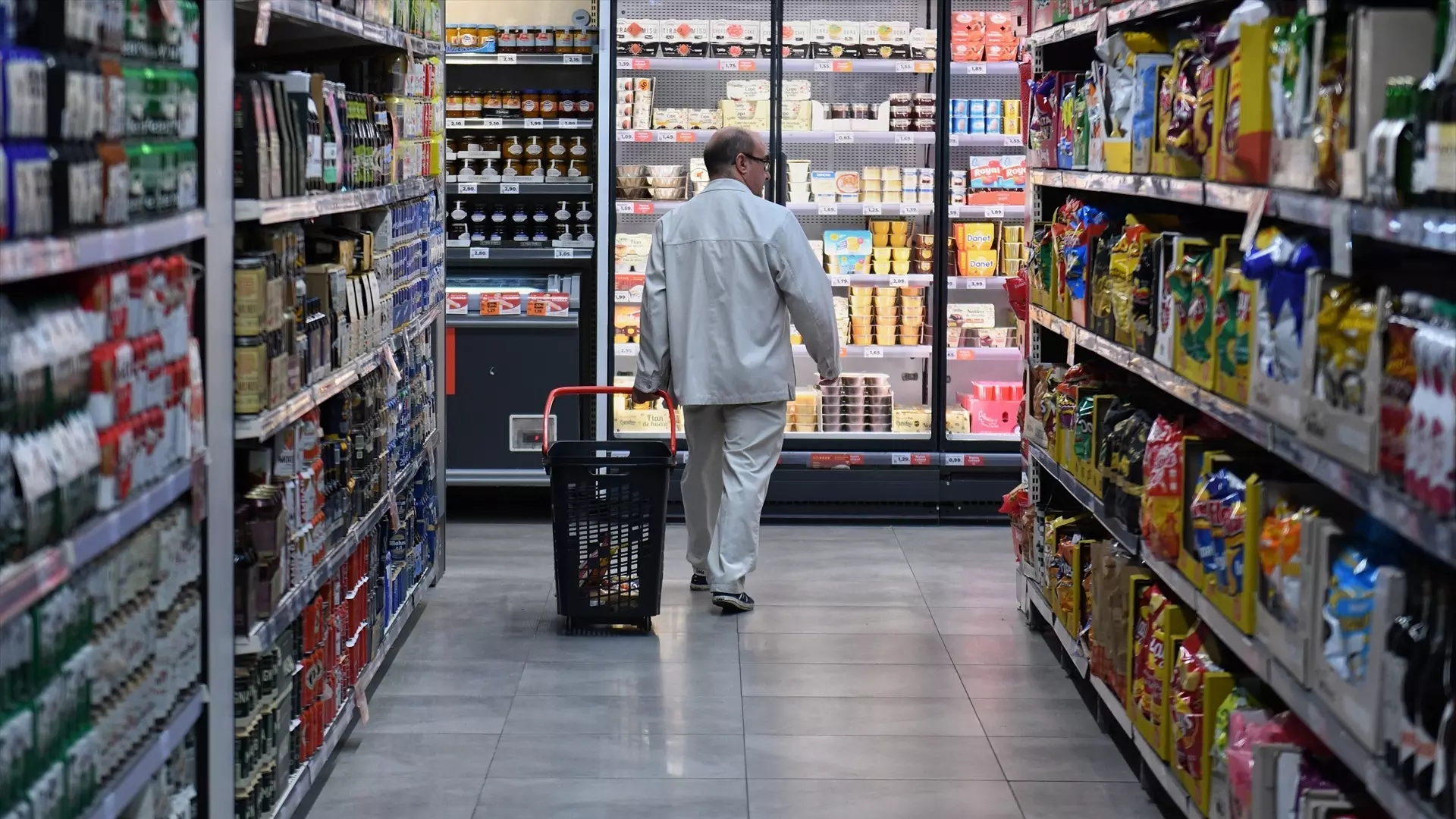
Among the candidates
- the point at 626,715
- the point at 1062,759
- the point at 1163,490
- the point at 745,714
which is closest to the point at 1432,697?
the point at 1163,490

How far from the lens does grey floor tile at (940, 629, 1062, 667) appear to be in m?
5.73

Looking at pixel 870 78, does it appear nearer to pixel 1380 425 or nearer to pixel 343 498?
pixel 343 498

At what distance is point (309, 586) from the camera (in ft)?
13.3

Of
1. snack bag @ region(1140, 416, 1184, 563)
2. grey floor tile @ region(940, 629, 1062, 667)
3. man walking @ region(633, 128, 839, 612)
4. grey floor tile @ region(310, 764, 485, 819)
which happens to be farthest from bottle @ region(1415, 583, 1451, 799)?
man walking @ region(633, 128, 839, 612)

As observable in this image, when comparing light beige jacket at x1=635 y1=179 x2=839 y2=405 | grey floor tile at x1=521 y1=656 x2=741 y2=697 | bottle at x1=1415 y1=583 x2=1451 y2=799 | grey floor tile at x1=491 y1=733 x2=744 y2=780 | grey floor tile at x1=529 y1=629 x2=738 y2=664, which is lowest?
grey floor tile at x1=491 y1=733 x2=744 y2=780

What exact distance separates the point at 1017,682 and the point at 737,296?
5.76ft

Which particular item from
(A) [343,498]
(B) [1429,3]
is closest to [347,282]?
(A) [343,498]

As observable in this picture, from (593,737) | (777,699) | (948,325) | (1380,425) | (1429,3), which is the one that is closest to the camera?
(1380,425)

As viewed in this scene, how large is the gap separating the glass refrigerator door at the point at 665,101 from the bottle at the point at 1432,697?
5613mm

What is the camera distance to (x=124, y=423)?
2.76 meters

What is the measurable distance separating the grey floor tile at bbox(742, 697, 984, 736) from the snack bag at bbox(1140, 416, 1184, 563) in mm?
1021

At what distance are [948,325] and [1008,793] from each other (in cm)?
410

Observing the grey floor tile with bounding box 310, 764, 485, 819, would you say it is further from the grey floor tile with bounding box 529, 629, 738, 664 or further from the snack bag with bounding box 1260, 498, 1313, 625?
the snack bag with bounding box 1260, 498, 1313, 625

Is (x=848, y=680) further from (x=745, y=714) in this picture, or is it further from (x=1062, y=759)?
(x=1062, y=759)
